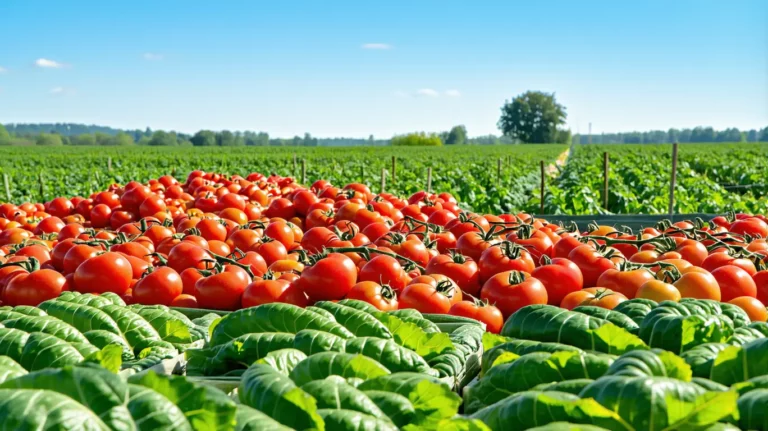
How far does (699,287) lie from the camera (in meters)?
3.46

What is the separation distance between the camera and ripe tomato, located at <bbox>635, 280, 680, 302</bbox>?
3322mm

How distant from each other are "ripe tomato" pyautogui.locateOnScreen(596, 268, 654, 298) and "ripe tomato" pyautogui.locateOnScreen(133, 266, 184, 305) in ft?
7.88

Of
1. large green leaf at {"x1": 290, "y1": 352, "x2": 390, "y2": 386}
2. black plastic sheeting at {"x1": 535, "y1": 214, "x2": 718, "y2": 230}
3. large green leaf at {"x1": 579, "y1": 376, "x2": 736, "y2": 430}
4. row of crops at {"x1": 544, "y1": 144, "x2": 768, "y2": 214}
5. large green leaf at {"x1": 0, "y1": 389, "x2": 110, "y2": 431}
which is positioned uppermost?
large green leaf at {"x1": 0, "y1": 389, "x2": 110, "y2": 431}

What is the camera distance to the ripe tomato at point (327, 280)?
3721mm

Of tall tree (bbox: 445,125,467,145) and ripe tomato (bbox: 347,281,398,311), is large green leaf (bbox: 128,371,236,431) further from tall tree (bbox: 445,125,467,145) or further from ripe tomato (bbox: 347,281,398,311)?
tall tree (bbox: 445,125,467,145)

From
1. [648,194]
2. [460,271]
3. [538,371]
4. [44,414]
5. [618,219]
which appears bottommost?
[648,194]

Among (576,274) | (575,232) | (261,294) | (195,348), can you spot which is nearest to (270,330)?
(195,348)

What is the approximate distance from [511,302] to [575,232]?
1.85 m

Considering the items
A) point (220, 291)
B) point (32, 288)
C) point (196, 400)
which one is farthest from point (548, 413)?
point (32, 288)

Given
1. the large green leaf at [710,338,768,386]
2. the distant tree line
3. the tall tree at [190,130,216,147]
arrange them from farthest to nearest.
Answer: the distant tree line < the tall tree at [190,130,216,147] < the large green leaf at [710,338,768,386]

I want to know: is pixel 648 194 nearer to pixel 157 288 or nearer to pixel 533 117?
pixel 157 288

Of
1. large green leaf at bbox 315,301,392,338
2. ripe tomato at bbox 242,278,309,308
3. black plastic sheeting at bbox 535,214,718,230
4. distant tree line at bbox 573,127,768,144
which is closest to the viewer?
large green leaf at bbox 315,301,392,338

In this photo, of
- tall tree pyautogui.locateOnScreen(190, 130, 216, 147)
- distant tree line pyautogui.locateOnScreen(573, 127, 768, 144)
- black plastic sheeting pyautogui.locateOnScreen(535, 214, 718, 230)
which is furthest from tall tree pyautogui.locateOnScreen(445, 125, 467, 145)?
black plastic sheeting pyautogui.locateOnScreen(535, 214, 718, 230)

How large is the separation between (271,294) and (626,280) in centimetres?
188
